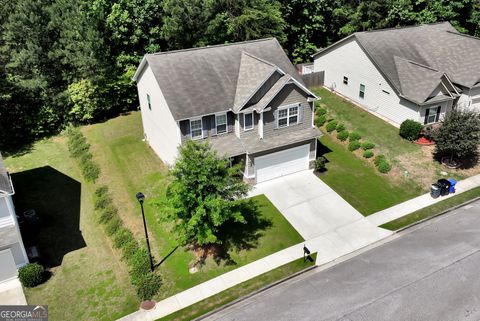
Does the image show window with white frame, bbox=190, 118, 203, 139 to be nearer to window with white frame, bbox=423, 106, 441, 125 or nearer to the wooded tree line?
the wooded tree line

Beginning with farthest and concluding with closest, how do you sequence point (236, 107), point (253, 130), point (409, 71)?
point (409, 71) < point (253, 130) < point (236, 107)

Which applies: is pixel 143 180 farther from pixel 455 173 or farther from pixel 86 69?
pixel 455 173

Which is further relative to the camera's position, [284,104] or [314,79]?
[314,79]

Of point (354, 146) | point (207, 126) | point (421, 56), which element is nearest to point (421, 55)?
point (421, 56)

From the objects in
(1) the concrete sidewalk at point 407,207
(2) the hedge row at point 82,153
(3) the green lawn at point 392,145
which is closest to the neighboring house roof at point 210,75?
(2) the hedge row at point 82,153

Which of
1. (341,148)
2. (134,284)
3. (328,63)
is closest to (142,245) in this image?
(134,284)

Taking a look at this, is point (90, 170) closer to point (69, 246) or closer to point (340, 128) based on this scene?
point (69, 246)
